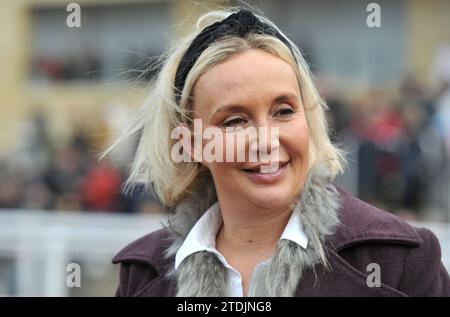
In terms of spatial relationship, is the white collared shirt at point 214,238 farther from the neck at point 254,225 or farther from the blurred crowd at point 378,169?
the blurred crowd at point 378,169

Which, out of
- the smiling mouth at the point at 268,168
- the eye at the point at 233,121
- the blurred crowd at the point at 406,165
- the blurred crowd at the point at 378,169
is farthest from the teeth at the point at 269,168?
the blurred crowd at the point at 406,165

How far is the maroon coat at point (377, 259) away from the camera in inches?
79.3

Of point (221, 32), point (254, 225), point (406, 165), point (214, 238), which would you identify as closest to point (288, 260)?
point (254, 225)

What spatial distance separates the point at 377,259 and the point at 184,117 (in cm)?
66

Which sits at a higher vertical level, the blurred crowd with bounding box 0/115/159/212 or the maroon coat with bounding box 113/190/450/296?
the maroon coat with bounding box 113/190/450/296

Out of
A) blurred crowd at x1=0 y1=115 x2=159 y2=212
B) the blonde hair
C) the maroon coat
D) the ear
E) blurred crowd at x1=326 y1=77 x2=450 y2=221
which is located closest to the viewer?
the maroon coat

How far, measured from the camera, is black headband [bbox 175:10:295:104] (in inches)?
84.7

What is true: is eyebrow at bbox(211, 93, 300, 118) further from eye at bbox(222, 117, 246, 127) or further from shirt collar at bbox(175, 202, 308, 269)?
shirt collar at bbox(175, 202, 308, 269)

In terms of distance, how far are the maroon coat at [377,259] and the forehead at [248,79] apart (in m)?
0.39

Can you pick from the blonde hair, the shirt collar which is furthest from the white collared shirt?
the blonde hair

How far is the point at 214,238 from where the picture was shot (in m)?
2.32

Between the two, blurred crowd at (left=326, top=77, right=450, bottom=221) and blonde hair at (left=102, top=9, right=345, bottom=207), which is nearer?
blonde hair at (left=102, top=9, right=345, bottom=207)

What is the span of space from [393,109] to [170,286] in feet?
23.1
